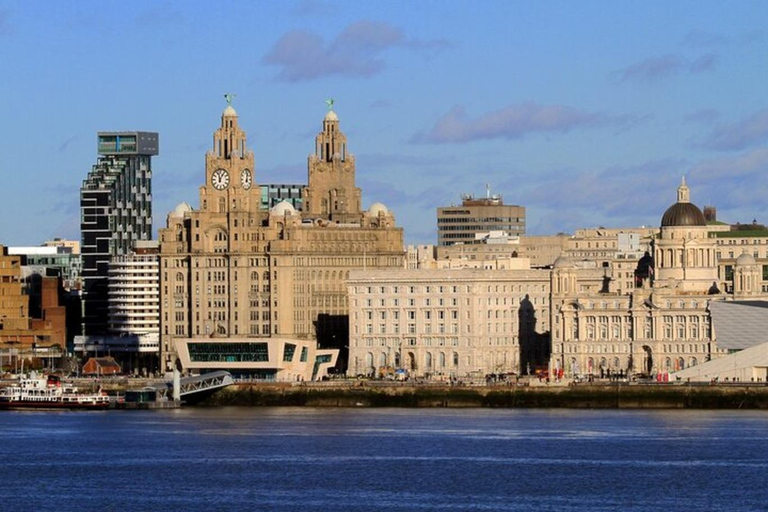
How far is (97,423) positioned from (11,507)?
5855 centimetres

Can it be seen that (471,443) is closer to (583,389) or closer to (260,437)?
(260,437)

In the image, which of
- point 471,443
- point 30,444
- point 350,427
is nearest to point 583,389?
point 350,427

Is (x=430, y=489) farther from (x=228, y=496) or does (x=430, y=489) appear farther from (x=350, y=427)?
(x=350, y=427)

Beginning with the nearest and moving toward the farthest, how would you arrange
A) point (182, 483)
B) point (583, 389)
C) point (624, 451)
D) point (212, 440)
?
point (182, 483) < point (624, 451) < point (212, 440) < point (583, 389)

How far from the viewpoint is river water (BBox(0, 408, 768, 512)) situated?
128750 mm

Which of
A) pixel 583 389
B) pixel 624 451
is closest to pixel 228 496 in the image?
pixel 624 451

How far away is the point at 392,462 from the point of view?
147 m

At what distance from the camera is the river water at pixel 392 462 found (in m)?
129

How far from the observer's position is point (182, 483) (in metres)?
137

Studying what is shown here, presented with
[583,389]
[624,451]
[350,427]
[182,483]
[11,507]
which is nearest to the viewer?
[11,507]

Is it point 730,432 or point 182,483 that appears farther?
point 730,432

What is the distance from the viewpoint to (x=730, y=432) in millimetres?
166625

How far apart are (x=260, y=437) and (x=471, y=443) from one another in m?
15.5

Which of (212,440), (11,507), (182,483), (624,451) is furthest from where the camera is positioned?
(212,440)
